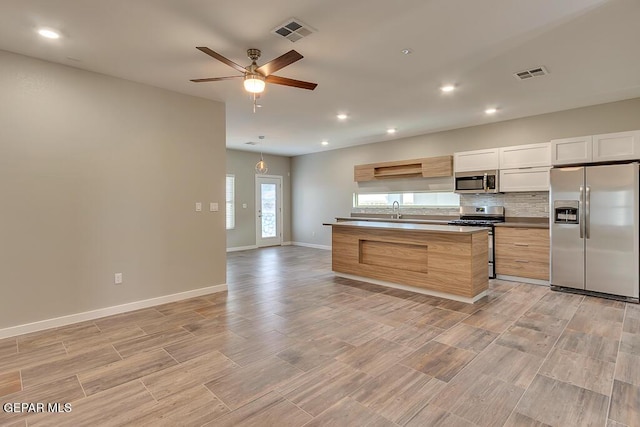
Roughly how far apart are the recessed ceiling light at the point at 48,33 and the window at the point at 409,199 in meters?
6.40

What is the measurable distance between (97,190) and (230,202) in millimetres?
4951

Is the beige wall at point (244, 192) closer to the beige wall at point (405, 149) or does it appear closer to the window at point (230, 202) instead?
the window at point (230, 202)

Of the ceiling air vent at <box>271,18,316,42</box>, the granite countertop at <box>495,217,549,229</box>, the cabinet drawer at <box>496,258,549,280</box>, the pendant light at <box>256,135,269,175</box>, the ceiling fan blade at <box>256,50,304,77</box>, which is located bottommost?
Result: the cabinet drawer at <box>496,258,549,280</box>

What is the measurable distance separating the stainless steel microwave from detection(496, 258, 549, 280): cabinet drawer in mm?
1265

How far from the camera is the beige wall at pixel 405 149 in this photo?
488 centimetres

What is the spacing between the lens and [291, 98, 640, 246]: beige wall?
192 inches

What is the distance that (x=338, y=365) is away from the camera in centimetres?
255

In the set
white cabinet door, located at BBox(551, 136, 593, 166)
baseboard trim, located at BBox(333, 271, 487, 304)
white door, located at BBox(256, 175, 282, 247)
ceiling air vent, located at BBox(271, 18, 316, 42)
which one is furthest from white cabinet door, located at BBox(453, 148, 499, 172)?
white door, located at BBox(256, 175, 282, 247)

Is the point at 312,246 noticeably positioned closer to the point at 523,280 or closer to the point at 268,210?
the point at 268,210

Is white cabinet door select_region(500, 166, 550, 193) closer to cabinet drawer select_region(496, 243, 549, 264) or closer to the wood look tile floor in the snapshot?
cabinet drawer select_region(496, 243, 549, 264)

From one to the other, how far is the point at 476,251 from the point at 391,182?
3726 millimetres

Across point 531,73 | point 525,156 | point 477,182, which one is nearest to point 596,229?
point 525,156

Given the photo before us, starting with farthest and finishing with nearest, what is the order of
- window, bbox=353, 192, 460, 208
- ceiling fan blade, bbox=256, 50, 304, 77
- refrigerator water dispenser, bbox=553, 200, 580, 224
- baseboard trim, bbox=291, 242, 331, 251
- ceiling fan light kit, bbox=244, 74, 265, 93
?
1. baseboard trim, bbox=291, 242, 331, 251
2. window, bbox=353, 192, 460, 208
3. refrigerator water dispenser, bbox=553, 200, 580, 224
4. ceiling fan light kit, bbox=244, 74, 265, 93
5. ceiling fan blade, bbox=256, 50, 304, 77

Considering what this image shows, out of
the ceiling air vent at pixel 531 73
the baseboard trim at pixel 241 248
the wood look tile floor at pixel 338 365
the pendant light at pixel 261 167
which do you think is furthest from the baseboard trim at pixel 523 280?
the baseboard trim at pixel 241 248
